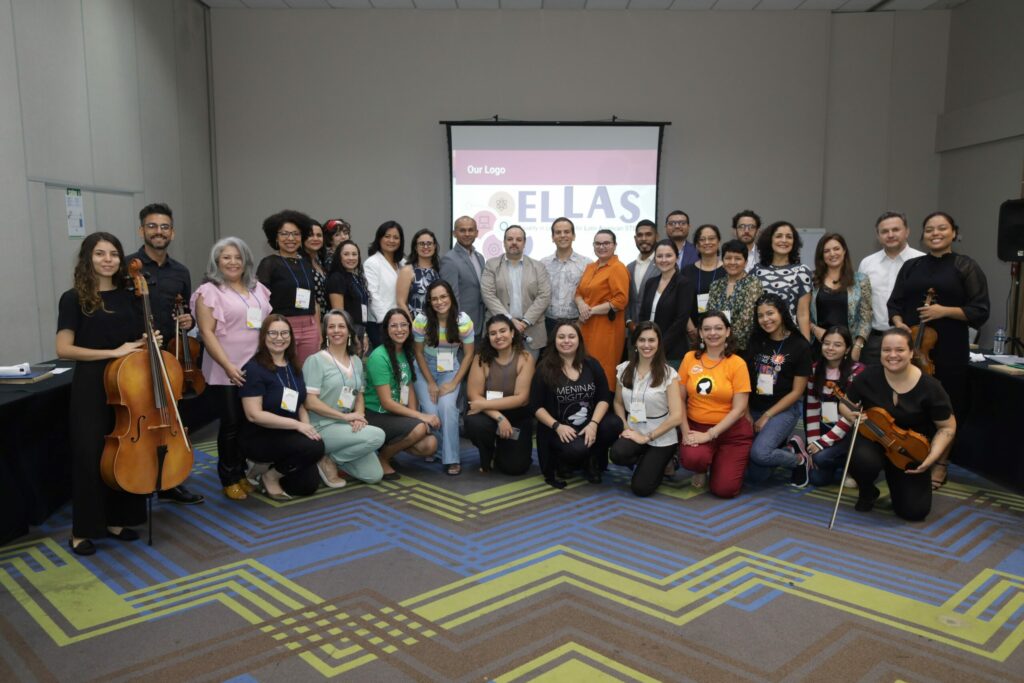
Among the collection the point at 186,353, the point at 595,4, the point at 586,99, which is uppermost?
the point at 595,4

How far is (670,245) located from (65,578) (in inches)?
142

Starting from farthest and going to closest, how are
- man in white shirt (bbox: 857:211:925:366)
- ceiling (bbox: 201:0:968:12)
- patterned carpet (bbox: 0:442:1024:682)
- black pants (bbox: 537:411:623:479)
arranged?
ceiling (bbox: 201:0:968:12) → man in white shirt (bbox: 857:211:925:366) → black pants (bbox: 537:411:623:479) → patterned carpet (bbox: 0:442:1024:682)

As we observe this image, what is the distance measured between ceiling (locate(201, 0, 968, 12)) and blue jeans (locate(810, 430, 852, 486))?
15.8ft

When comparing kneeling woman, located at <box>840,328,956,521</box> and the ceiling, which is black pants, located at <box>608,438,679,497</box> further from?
the ceiling

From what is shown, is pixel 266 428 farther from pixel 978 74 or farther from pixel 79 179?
pixel 978 74

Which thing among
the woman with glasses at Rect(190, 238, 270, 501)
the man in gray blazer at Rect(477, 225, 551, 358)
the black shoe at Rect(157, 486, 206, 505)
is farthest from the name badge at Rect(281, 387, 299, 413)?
the man in gray blazer at Rect(477, 225, 551, 358)

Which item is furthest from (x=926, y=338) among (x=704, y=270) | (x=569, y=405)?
(x=569, y=405)

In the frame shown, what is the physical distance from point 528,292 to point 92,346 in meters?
2.60

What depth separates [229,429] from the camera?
3.46 metres

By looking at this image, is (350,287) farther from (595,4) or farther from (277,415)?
(595,4)

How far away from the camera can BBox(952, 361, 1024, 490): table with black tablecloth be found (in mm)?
3609

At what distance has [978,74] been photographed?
6473mm

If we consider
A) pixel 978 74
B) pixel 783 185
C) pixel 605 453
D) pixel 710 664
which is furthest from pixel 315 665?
pixel 978 74

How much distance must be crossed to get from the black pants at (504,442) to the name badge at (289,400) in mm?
968
